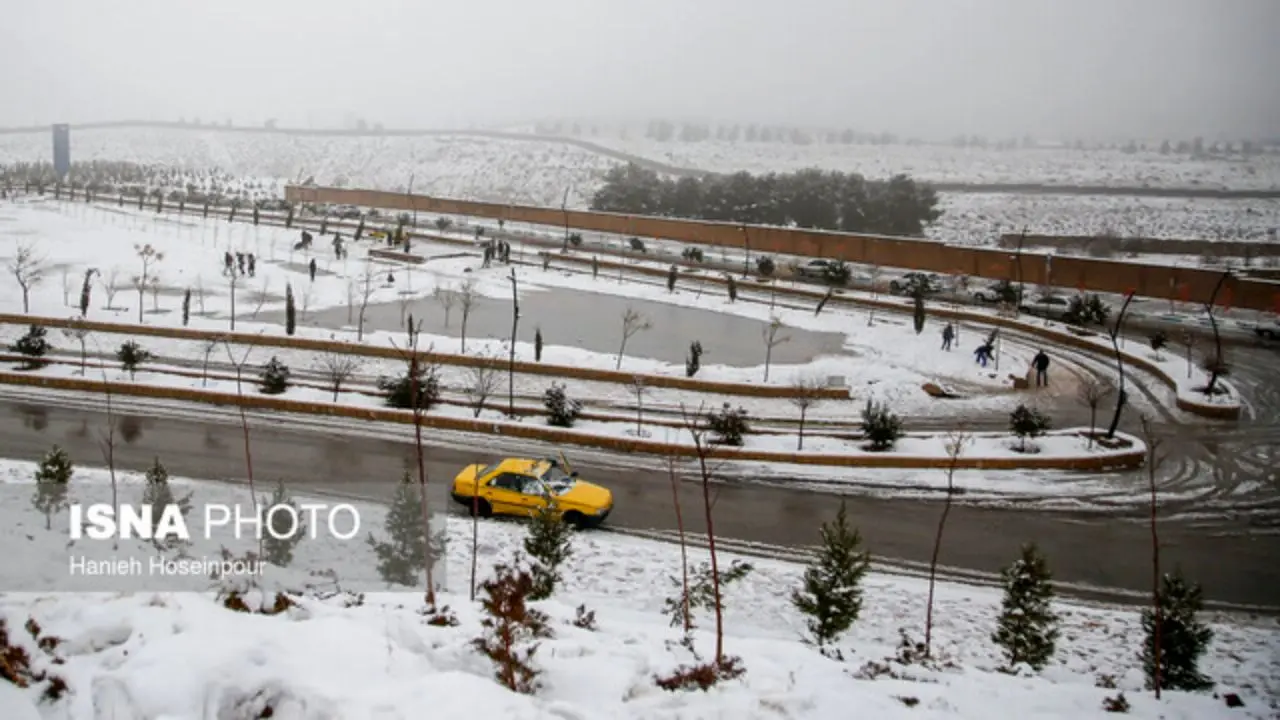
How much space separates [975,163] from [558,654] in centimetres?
9738

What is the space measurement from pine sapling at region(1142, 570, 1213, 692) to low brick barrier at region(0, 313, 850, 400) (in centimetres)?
1105

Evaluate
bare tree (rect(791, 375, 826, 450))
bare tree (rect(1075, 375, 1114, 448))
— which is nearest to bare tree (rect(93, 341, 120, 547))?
bare tree (rect(791, 375, 826, 450))

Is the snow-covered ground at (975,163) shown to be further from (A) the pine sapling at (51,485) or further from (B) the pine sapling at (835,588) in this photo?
(A) the pine sapling at (51,485)

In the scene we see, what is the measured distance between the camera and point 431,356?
19.9m

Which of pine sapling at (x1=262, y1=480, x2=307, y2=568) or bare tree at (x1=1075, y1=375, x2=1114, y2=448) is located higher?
bare tree at (x1=1075, y1=375, x2=1114, y2=448)

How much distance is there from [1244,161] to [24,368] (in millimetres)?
86910

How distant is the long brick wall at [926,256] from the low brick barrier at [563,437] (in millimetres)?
15730

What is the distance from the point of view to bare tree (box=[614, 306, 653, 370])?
20925 millimetres

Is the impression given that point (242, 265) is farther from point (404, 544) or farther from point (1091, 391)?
point (1091, 391)

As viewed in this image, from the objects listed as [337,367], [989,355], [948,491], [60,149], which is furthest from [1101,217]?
[60,149]

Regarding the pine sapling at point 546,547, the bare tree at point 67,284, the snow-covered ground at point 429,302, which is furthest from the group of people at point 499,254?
the pine sapling at point 546,547

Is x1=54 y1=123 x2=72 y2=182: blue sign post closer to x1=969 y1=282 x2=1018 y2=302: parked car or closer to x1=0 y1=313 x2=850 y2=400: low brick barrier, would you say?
x1=0 y1=313 x2=850 y2=400: low brick barrier

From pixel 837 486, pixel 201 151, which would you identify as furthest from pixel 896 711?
pixel 201 151

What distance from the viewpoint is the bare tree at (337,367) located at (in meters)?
17.2
